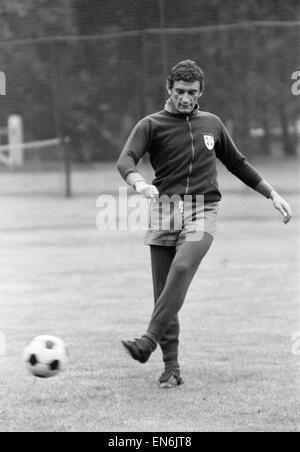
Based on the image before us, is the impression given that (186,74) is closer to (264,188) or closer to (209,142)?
(209,142)

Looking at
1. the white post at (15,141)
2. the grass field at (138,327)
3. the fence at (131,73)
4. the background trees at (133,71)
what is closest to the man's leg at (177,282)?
the grass field at (138,327)

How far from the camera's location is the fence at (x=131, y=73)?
18.1 metres

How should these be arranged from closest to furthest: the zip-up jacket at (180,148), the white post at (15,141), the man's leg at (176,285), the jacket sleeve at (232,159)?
the man's leg at (176,285) → the zip-up jacket at (180,148) → the jacket sleeve at (232,159) → the white post at (15,141)

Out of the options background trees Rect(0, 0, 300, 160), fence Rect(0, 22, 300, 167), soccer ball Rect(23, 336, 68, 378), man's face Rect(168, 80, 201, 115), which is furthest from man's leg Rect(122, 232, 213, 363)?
background trees Rect(0, 0, 300, 160)

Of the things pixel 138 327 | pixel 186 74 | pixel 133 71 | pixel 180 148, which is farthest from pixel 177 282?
pixel 133 71

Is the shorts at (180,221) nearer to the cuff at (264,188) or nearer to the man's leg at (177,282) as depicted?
the man's leg at (177,282)

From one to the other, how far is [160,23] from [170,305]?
43.0 ft

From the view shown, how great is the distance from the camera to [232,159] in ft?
20.1

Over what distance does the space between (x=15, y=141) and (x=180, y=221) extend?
56.1 feet

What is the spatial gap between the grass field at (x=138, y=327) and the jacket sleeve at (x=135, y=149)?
125cm

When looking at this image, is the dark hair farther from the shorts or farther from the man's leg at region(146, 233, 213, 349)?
the man's leg at region(146, 233, 213, 349)

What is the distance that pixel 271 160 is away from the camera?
23859 mm

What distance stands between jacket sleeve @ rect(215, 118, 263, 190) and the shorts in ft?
0.94

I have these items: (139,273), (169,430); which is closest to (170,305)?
(169,430)
